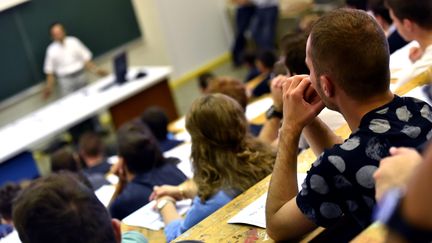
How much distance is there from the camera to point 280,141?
67.6 inches

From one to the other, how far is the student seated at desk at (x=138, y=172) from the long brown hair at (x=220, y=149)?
0.61 meters

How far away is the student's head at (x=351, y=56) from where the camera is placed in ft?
4.97

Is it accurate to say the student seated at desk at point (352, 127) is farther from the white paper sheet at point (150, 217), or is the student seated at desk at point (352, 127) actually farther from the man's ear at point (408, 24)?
the man's ear at point (408, 24)

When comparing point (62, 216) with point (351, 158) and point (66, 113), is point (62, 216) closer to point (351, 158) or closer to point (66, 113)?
point (351, 158)

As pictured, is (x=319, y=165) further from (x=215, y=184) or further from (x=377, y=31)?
(x=215, y=184)

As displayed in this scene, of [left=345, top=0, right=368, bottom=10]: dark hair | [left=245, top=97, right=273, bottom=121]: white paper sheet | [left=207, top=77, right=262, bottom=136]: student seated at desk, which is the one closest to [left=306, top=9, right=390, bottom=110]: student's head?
[left=207, top=77, right=262, bottom=136]: student seated at desk

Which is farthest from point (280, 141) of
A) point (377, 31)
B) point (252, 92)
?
point (252, 92)

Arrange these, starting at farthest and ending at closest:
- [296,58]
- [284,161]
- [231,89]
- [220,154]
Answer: [231,89] → [296,58] → [220,154] → [284,161]

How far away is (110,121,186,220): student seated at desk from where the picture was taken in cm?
295

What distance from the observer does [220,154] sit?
2406mm

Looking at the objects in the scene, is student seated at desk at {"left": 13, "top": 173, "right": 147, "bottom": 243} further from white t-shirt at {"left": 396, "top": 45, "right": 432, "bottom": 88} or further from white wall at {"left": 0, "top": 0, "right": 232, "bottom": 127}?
white wall at {"left": 0, "top": 0, "right": 232, "bottom": 127}

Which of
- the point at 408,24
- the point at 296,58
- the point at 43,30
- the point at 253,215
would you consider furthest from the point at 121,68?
the point at 253,215

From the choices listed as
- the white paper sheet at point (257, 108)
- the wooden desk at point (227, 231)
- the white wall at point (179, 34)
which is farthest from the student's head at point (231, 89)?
the white wall at point (179, 34)

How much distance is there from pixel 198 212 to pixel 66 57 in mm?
5632
